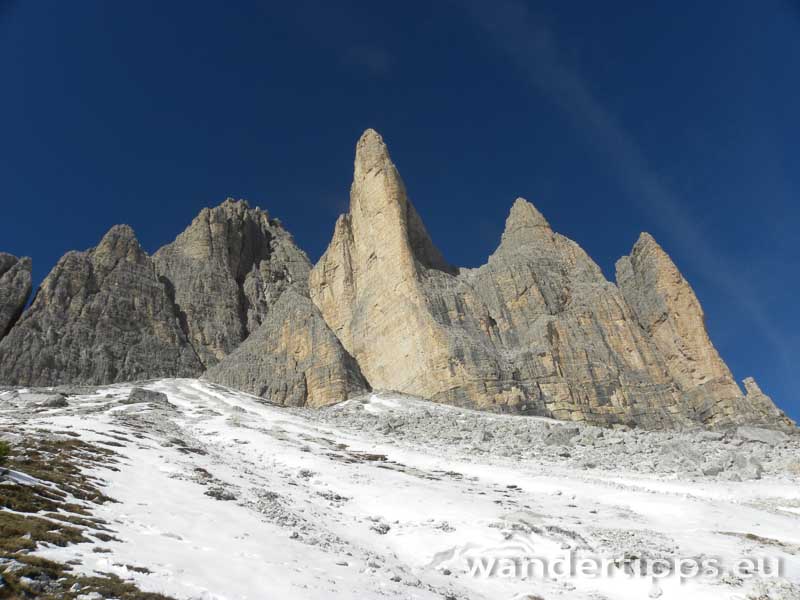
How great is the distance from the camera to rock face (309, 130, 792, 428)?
79000 mm

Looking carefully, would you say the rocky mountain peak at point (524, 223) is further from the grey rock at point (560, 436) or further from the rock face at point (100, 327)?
the grey rock at point (560, 436)

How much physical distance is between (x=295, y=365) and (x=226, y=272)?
52395 mm

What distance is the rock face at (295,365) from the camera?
3354 inches

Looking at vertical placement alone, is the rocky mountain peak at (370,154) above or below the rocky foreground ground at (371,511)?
above

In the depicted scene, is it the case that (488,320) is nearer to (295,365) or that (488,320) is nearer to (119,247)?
(295,365)

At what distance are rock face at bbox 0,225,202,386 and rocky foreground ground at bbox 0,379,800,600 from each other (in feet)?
171

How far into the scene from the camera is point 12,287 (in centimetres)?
10262

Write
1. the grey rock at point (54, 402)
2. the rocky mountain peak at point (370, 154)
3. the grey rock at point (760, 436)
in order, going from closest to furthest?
the grey rock at point (760, 436), the grey rock at point (54, 402), the rocky mountain peak at point (370, 154)

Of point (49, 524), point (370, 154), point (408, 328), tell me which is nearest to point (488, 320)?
point (408, 328)

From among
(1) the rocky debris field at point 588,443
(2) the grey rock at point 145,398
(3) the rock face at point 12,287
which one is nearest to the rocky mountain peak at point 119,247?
(3) the rock face at point 12,287

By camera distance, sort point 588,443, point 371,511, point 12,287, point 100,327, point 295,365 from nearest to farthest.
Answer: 1. point 371,511
2. point 588,443
3. point 295,365
4. point 100,327
5. point 12,287

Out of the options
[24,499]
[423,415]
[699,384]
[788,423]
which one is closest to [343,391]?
[423,415]

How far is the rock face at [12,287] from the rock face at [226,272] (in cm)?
2557

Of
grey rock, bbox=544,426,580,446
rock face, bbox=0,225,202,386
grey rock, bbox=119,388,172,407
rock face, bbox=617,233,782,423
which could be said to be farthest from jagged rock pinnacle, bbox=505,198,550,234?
grey rock, bbox=119,388,172,407
